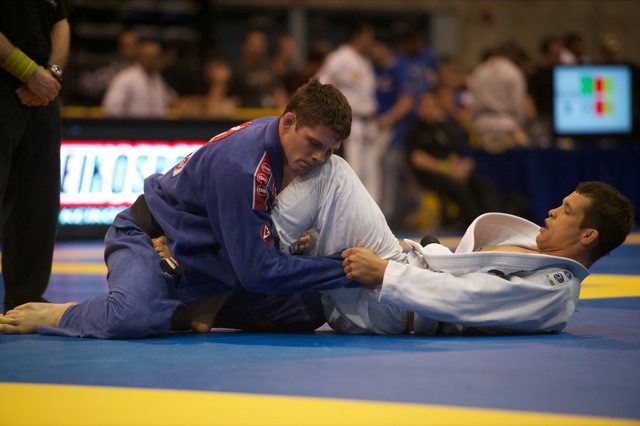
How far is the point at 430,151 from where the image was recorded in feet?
36.7

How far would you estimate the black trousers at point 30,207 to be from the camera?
14.9 ft

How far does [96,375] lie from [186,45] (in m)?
9.41

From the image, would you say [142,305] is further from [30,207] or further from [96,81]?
[96,81]

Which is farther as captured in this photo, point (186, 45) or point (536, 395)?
point (186, 45)

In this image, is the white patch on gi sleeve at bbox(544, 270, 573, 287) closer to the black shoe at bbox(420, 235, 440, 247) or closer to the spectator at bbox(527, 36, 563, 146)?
the black shoe at bbox(420, 235, 440, 247)

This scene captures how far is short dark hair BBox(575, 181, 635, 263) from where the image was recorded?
3873 millimetres

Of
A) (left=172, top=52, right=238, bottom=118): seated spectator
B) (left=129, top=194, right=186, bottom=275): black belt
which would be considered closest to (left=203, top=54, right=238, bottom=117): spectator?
(left=172, top=52, right=238, bottom=118): seated spectator

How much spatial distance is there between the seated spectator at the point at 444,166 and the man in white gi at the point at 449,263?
692 cm

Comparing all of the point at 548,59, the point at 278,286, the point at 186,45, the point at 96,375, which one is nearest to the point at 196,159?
the point at 278,286

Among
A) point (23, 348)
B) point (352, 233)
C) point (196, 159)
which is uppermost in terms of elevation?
point (196, 159)

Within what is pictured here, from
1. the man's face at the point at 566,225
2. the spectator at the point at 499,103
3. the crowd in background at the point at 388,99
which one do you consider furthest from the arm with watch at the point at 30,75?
the spectator at the point at 499,103

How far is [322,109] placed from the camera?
369cm

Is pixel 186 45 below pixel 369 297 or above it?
above

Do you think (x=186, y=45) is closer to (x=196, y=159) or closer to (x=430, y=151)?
(x=430, y=151)
